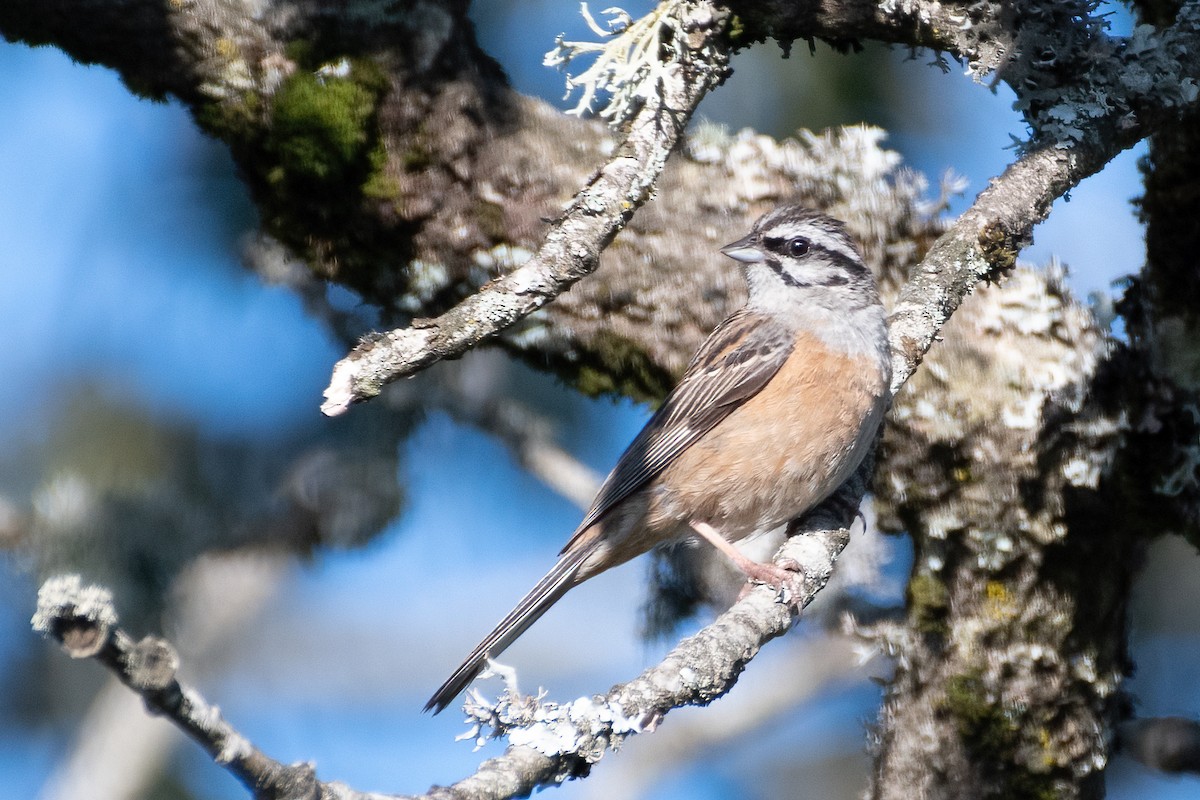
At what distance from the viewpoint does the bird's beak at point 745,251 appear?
4.75m

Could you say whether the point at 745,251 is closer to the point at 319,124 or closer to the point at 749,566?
the point at 749,566

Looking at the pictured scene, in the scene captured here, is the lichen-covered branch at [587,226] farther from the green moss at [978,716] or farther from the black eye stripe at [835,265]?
the green moss at [978,716]

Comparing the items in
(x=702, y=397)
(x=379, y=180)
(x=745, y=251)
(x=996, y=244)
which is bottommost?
(x=996, y=244)

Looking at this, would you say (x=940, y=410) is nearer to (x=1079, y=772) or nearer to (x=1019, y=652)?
(x=1019, y=652)

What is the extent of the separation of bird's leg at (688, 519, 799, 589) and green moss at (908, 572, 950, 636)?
2.35 ft

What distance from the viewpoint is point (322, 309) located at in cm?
528

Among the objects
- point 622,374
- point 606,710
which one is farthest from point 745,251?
point 606,710

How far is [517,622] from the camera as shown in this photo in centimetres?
446

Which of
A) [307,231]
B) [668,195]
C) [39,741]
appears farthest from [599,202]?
[39,741]

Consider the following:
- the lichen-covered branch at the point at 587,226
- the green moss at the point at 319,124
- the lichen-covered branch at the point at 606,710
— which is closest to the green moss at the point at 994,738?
the lichen-covered branch at the point at 606,710

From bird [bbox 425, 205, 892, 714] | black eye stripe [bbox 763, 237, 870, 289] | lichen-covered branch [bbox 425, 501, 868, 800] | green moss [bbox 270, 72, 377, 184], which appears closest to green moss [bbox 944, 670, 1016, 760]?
bird [bbox 425, 205, 892, 714]

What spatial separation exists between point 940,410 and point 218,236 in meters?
3.42

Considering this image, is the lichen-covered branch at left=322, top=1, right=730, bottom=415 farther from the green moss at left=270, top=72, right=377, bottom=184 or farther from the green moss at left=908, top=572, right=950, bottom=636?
the green moss at left=908, top=572, right=950, bottom=636

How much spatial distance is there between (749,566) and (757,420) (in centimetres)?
76
